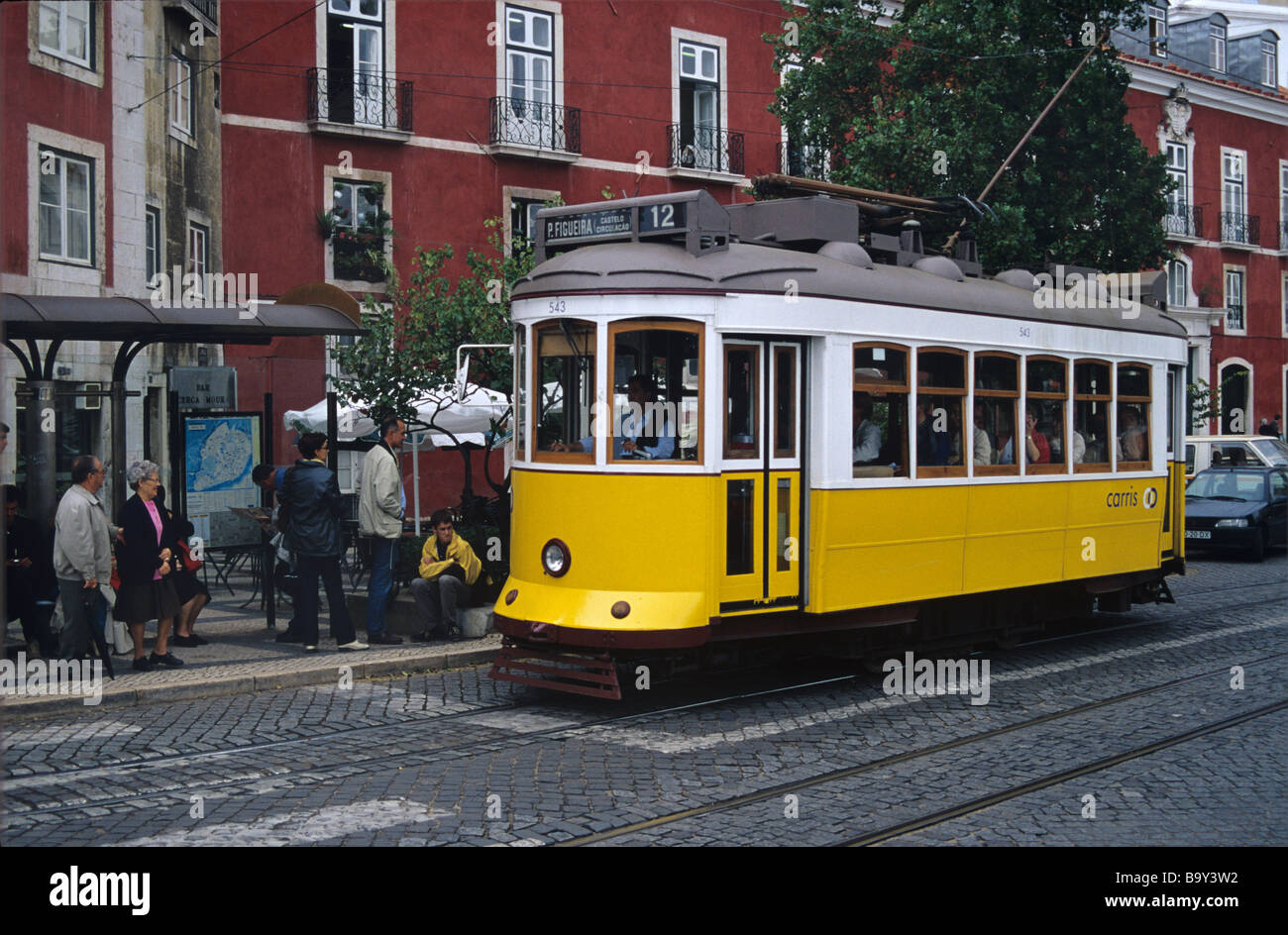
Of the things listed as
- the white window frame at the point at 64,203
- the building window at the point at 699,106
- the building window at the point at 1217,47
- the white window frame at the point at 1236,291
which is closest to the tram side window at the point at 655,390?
the white window frame at the point at 64,203

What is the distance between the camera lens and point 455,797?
24.8 feet

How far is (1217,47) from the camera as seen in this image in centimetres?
4259

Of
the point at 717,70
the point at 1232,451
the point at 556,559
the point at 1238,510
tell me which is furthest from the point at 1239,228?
the point at 556,559

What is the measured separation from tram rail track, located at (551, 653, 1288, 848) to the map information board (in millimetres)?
7719

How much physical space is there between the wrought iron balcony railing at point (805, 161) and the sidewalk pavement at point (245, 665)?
1272 cm

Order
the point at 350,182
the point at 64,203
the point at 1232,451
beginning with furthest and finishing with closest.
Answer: the point at 1232,451 → the point at 350,182 → the point at 64,203

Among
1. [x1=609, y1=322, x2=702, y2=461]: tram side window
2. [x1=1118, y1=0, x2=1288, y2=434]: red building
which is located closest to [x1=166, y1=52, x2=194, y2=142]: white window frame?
[x1=609, y1=322, x2=702, y2=461]: tram side window

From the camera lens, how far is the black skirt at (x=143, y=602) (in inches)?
443

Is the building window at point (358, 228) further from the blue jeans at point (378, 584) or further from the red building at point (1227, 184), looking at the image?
the red building at point (1227, 184)

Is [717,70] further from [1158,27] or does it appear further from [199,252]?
[1158,27]

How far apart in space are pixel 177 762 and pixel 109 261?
41.2 ft

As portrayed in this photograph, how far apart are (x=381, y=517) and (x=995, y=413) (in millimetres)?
5554

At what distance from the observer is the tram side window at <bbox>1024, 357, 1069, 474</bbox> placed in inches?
484
